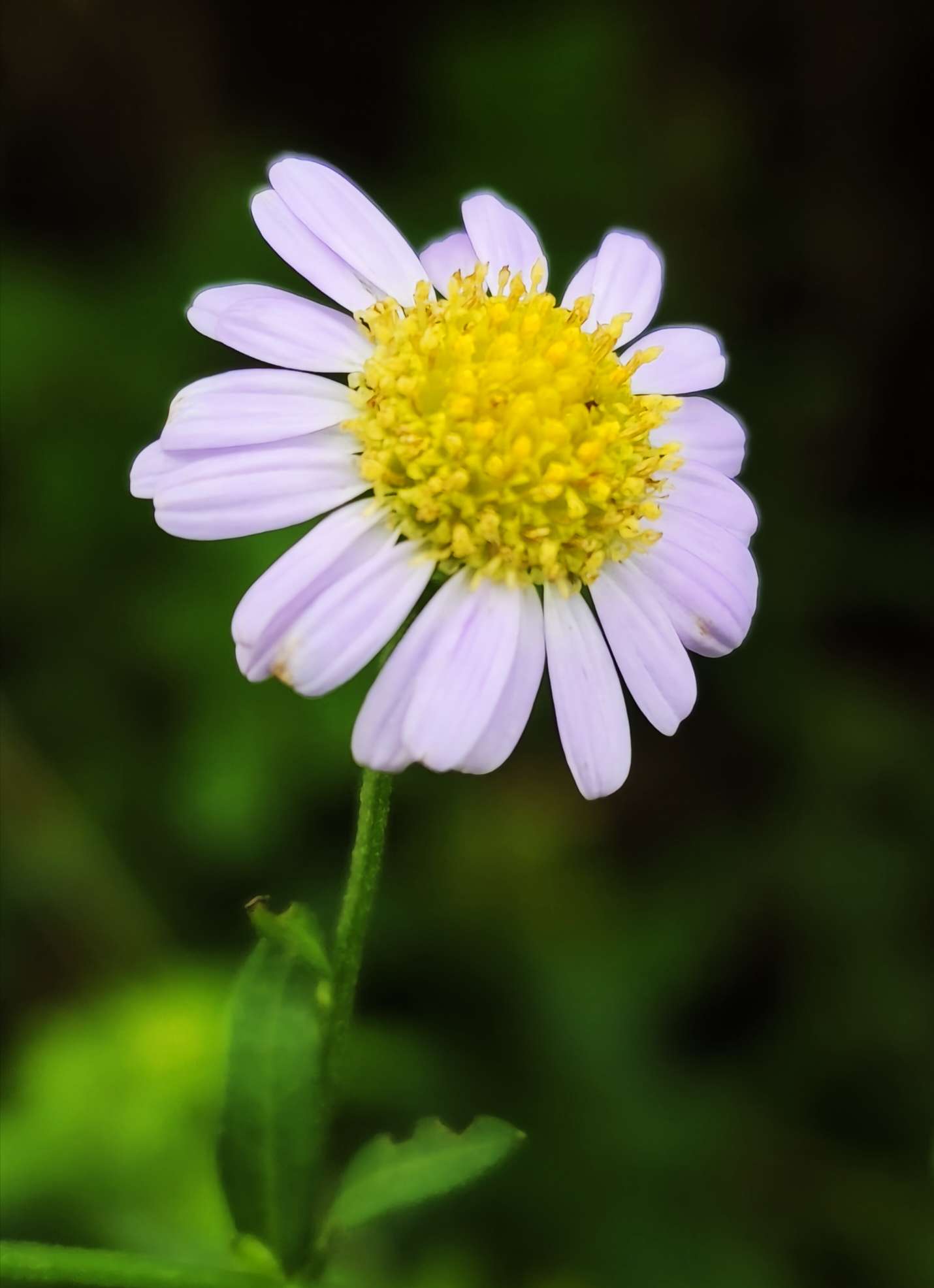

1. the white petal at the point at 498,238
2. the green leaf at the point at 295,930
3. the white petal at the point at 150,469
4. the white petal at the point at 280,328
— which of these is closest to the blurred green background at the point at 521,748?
the green leaf at the point at 295,930

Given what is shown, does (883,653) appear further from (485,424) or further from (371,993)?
(485,424)

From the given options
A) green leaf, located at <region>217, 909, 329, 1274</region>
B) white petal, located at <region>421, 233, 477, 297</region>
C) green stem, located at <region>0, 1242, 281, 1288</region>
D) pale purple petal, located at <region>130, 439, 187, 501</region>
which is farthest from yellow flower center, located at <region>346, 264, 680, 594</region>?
green stem, located at <region>0, 1242, 281, 1288</region>

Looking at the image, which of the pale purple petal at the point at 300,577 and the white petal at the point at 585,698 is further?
the white petal at the point at 585,698

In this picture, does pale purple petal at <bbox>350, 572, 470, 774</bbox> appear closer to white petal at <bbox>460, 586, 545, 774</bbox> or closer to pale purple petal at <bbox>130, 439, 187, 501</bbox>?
white petal at <bbox>460, 586, 545, 774</bbox>

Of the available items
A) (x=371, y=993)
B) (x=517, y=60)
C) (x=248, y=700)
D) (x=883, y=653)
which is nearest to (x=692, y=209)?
(x=517, y=60)

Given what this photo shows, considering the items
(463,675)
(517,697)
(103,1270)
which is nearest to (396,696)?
(463,675)

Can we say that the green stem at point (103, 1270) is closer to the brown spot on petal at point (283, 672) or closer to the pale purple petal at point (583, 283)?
the brown spot on petal at point (283, 672)
